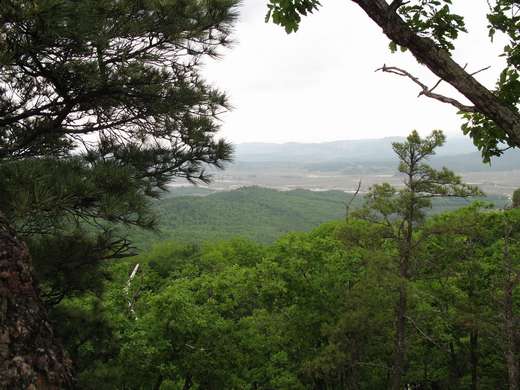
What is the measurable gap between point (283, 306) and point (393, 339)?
192 inches

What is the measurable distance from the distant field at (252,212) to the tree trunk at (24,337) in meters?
80.5

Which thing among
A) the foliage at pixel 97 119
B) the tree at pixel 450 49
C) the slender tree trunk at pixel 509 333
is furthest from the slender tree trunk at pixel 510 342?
the tree at pixel 450 49

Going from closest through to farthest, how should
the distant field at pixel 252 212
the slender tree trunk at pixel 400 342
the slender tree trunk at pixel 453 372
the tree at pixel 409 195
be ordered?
the slender tree trunk at pixel 400 342
the tree at pixel 409 195
the slender tree trunk at pixel 453 372
the distant field at pixel 252 212

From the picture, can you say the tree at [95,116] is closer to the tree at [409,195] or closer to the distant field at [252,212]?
the tree at [409,195]

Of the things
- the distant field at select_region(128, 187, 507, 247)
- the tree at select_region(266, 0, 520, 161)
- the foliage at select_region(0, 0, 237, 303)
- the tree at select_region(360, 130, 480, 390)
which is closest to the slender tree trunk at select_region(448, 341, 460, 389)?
the tree at select_region(360, 130, 480, 390)

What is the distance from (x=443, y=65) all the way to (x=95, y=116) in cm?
581

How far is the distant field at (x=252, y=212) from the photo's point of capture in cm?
Answer: 10270

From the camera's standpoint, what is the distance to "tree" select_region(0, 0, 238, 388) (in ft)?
13.5

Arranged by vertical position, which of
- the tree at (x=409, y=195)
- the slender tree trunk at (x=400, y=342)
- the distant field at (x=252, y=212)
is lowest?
the distant field at (x=252, y=212)

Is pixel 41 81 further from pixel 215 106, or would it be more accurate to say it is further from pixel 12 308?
pixel 12 308

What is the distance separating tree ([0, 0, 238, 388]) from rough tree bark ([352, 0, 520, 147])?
2826mm

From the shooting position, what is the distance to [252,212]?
136375 millimetres

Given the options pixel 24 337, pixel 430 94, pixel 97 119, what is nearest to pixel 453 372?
pixel 97 119

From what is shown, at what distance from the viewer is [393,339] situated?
1689cm
